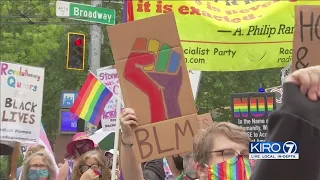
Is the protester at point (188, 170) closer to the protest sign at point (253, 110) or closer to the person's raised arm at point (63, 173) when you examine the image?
the person's raised arm at point (63, 173)

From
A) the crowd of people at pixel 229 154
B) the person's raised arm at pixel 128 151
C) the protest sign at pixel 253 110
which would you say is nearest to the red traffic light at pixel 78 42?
the protest sign at pixel 253 110

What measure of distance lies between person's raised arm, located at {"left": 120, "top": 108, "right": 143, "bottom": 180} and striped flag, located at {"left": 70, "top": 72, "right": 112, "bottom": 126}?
341 centimetres

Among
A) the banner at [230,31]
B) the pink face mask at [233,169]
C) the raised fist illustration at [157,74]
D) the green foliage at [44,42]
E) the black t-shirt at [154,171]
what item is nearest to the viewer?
the pink face mask at [233,169]

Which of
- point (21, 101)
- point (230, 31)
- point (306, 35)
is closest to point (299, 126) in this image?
point (306, 35)

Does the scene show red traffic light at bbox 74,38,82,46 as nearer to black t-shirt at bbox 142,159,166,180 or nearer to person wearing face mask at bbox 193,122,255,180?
black t-shirt at bbox 142,159,166,180

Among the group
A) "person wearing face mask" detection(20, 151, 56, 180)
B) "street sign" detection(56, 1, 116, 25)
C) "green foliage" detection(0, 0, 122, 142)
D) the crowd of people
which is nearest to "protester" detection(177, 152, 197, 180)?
the crowd of people

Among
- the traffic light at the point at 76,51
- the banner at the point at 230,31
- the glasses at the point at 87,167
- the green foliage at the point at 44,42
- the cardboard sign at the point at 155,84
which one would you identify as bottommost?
the glasses at the point at 87,167

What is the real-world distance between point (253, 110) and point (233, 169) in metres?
4.77

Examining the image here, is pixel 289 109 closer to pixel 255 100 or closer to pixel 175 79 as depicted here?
pixel 175 79

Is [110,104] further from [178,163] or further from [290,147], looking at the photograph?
[290,147]

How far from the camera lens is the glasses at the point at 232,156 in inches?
105

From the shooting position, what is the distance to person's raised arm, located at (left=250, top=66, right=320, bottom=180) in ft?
4.59

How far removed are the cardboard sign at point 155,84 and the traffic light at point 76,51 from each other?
12.4 meters

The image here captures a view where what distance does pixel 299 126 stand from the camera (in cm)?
141
